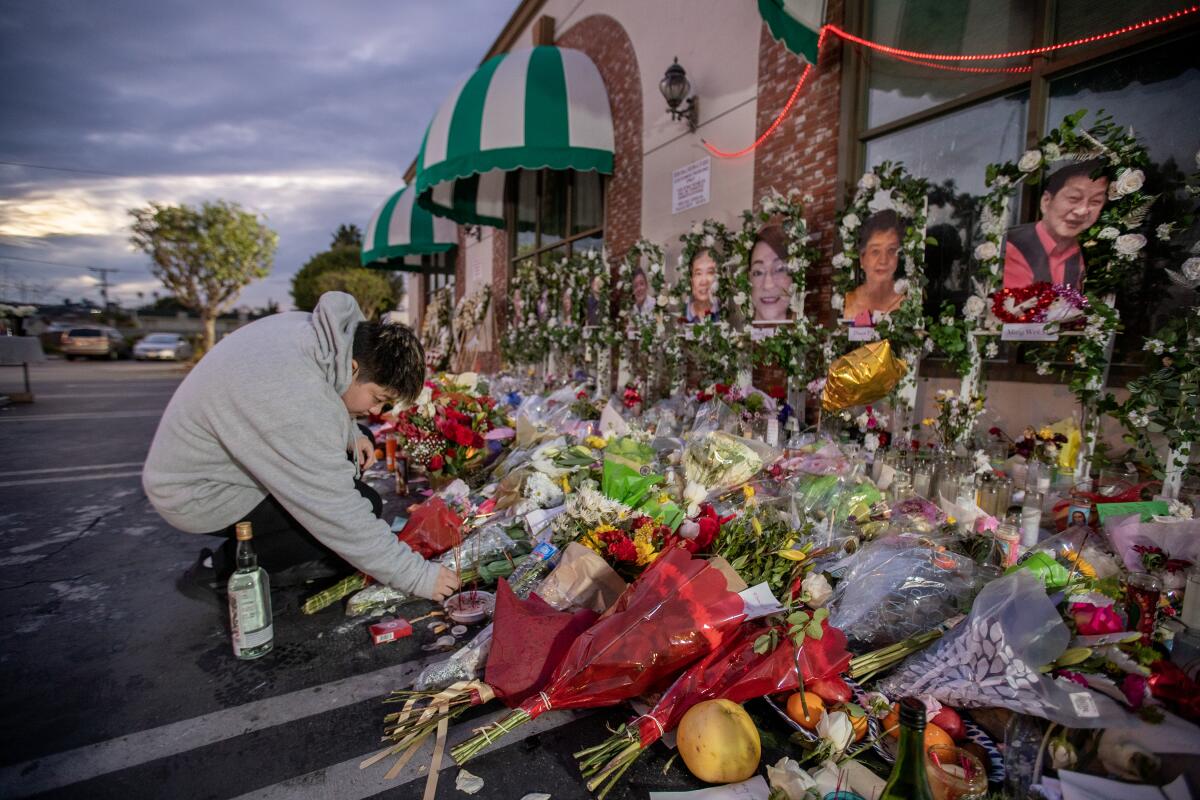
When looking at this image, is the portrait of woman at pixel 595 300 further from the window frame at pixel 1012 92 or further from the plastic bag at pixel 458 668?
the plastic bag at pixel 458 668

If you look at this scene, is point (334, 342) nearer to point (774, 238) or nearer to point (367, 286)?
point (774, 238)

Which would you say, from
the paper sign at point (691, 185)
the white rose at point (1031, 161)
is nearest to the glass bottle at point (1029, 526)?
the white rose at point (1031, 161)

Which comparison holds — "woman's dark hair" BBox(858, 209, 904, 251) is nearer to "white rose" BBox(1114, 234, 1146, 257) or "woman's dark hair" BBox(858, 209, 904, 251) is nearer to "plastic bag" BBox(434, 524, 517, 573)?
"white rose" BBox(1114, 234, 1146, 257)

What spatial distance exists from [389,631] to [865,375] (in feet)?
10.1

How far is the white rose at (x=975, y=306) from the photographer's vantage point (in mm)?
3312

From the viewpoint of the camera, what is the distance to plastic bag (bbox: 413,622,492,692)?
6.52 ft

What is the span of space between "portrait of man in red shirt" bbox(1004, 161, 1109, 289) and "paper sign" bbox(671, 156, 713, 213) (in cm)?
327

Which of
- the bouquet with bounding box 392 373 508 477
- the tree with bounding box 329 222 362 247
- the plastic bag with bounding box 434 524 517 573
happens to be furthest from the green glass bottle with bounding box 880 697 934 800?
the tree with bounding box 329 222 362 247

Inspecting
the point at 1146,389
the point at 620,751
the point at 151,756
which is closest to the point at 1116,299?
the point at 1146,389

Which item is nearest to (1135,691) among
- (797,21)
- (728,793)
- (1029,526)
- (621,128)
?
(728,793)

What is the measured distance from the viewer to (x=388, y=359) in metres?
2.38

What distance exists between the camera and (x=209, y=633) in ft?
8.16

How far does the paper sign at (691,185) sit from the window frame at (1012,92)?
1663mm

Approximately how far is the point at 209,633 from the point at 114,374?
2078 cm
